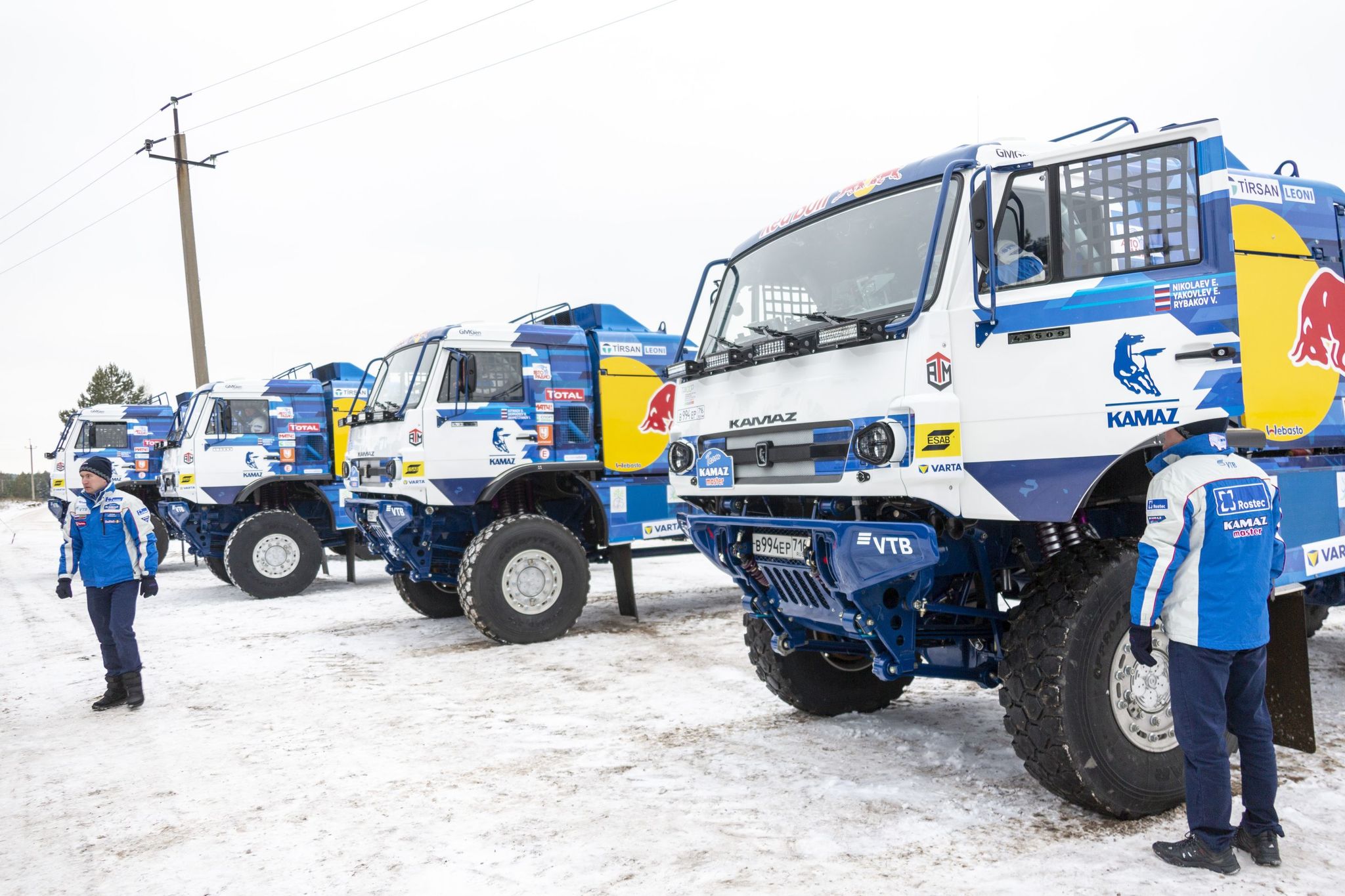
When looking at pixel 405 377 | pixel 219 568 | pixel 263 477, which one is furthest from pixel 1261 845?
pixel 219 568

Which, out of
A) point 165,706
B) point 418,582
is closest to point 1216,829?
point 165,706

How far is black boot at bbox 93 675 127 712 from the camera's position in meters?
6.93

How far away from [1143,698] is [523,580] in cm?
581

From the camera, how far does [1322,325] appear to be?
4.39m

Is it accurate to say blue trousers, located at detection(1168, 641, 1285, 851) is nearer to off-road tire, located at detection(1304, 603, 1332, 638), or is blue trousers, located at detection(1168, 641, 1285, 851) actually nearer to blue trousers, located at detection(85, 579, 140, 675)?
off-road tire, located at detection(1304, 603, 1332, 638)

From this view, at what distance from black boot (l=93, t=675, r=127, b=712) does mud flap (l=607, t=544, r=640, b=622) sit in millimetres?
4430

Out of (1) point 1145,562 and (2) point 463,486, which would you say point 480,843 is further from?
(2) point 463,486

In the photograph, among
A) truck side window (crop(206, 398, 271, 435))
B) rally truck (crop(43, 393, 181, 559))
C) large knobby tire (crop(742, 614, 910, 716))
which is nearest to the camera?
large knobby tire (crop(742, 614, 910, 716))

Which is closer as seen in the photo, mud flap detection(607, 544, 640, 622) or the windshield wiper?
the windshield wiper

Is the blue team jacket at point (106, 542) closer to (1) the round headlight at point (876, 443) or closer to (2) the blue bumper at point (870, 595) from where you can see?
(2) the blue bumper at point (870, 595)

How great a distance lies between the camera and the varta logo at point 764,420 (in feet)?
15.2

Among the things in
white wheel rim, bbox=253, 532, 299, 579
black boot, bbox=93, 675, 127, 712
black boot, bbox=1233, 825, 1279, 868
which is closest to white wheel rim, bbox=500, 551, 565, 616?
black boot, bbox=93, 675, 127, 712

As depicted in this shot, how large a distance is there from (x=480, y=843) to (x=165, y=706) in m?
4.01

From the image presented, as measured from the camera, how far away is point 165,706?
6953mm
